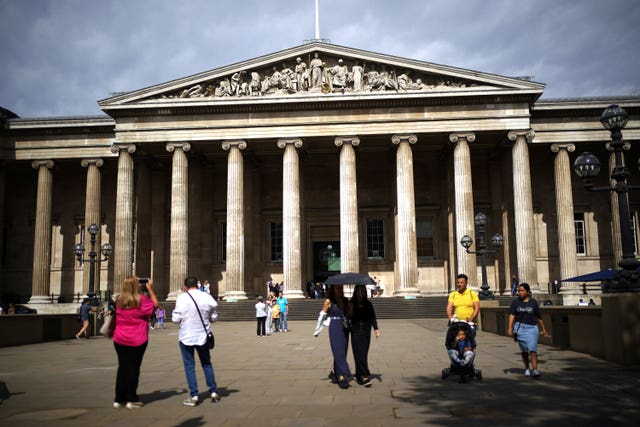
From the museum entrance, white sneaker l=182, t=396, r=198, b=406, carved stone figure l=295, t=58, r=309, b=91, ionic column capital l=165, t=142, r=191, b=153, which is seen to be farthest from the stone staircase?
white sneaker l=182, t=396, r=198, b=406

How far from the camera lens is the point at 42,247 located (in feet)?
134

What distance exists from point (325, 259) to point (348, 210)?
944cm

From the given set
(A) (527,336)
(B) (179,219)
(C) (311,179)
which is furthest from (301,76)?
(A) (527,336)

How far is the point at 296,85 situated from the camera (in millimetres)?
37562

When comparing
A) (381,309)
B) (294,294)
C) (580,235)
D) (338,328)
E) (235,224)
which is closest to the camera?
(338,328)

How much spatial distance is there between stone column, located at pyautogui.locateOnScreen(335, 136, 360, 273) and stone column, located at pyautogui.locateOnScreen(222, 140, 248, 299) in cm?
615

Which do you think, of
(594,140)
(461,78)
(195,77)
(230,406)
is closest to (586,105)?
(594,140)

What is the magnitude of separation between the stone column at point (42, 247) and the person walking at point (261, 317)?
22.6 metres

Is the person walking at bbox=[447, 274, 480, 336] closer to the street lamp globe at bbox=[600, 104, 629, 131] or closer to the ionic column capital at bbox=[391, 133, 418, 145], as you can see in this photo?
the street lamp globe at bbox=[600, 104, 629, 131]

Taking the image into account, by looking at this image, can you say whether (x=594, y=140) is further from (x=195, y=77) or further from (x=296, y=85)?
(x=195, y=77)

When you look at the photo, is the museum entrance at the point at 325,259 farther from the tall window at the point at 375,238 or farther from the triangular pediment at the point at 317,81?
the triangular pediment at the point at 317,81

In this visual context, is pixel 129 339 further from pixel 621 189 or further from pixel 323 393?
pixel 621 189

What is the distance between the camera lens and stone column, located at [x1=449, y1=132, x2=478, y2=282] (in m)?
35.8

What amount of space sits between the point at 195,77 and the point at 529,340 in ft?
100
